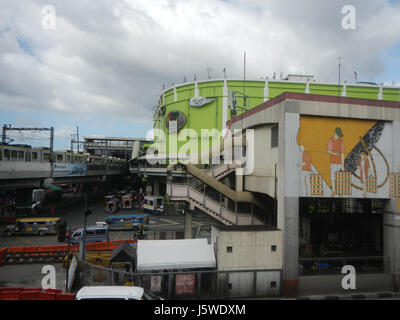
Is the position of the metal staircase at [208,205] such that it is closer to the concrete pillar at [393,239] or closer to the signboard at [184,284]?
the signboard at [184,284]

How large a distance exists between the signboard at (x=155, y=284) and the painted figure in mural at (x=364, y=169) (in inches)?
467

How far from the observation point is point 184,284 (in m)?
13.2

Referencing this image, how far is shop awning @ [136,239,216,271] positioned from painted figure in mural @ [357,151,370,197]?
904cm

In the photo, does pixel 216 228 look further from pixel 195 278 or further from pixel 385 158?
pixel 385 158

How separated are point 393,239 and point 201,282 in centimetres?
1084

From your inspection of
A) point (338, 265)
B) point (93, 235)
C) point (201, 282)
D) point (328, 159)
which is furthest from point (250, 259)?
point (93, 235)

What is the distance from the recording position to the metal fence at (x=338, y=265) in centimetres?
1514

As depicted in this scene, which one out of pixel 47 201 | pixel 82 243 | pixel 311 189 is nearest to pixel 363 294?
pixel 311 189

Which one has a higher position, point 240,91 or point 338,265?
point 240,91

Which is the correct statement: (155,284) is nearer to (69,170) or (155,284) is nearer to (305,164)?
(305,164)

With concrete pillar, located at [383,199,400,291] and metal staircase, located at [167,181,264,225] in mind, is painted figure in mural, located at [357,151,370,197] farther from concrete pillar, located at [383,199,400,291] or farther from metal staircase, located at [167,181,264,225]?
metal staircase, located at [167,181,264,225]

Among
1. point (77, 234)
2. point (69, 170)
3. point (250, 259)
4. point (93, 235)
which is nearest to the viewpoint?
point (250, 259)

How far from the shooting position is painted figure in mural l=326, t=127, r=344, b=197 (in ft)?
50.1

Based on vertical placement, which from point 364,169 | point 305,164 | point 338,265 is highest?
point 305,164
